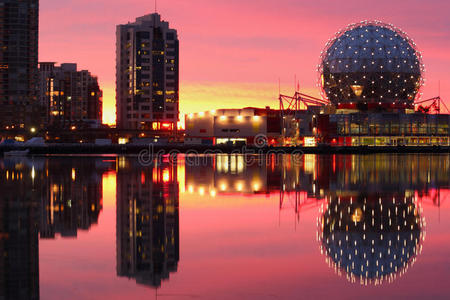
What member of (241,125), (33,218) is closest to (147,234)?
(33,218)

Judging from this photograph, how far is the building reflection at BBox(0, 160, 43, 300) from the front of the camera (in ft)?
40.2

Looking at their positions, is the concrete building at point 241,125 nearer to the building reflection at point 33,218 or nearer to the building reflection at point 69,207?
the building reflection at point 33,218

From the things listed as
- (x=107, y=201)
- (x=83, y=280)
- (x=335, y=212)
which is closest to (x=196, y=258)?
(x=83, y=280)

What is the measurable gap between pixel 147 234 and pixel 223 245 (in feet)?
7.15

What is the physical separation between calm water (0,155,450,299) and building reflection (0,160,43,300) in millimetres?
32

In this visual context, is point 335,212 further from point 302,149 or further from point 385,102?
point 385,102

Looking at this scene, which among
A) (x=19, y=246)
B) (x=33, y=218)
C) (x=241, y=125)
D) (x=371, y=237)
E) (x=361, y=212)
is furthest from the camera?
(x=241, y=125)

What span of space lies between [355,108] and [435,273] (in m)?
132

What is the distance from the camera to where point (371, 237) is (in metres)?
17.8

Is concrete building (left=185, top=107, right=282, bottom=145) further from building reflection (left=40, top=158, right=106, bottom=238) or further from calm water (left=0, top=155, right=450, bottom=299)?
calm water (left=0, top=155, right=450, bottom=299)

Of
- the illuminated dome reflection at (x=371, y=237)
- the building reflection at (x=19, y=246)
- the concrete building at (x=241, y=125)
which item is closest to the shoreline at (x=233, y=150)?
the concrete building at (x=241, y=125)

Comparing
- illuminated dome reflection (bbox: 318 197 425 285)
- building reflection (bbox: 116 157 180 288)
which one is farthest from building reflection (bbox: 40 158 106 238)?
illuminated dome reflection (bbox: 318 197 425 285)

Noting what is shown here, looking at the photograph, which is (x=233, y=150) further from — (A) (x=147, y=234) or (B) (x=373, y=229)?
(A) (x=147, y=234)

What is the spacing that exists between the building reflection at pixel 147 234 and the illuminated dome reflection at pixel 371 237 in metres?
3.45
